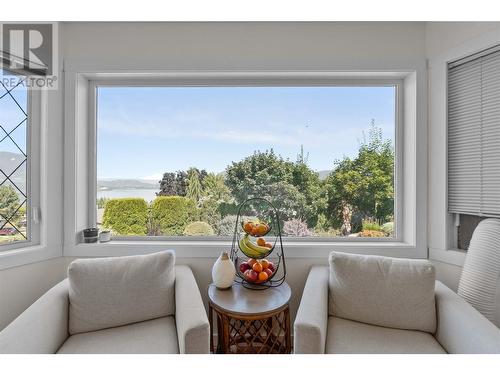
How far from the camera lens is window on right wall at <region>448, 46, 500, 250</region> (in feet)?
5.58

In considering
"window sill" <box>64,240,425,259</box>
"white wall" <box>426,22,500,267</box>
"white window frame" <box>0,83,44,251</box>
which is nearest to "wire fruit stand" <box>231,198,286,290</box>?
"window sill" <box>64,240,425,259</box>

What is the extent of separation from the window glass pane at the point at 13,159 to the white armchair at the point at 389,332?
1977 mm

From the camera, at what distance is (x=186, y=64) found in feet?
6.47

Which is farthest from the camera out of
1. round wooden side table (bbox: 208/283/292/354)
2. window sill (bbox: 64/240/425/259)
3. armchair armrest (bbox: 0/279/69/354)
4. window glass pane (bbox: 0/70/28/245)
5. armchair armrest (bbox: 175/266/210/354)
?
window sill (bbox: 64/240/425/259)

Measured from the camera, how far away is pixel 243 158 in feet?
7.16

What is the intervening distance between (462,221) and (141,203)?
7.91ft

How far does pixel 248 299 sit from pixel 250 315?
0.16 metres

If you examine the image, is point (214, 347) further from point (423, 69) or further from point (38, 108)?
point (423, 69)

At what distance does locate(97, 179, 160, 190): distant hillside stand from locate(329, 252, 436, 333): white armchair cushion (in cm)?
149

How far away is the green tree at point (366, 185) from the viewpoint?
2148mm

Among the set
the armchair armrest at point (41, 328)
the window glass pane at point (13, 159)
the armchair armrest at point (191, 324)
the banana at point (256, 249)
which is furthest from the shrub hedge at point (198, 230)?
the window glass pane at point (13, 159)

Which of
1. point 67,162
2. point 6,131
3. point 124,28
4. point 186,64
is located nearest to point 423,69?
point 186,64

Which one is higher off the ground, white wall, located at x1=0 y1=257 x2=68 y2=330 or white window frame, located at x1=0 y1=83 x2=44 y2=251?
white window frame, located at x1=0 y1=83 x2=44 y2=251

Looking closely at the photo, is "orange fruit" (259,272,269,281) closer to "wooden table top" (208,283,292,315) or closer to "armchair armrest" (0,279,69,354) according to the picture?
"wooden table top" (208,283,292,315)
